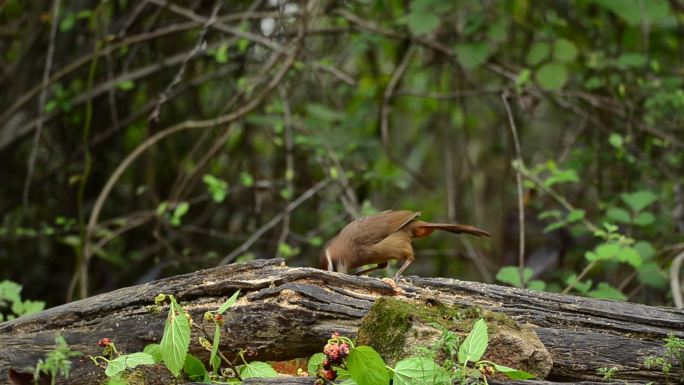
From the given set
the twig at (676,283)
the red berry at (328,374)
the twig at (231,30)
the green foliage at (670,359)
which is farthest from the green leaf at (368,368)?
the twig at (231,30)

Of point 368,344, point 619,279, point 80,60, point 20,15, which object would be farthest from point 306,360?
point 20,15

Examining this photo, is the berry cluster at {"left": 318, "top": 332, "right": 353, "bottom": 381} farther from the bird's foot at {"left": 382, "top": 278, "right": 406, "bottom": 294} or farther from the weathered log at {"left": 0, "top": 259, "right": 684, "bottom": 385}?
the bird's foot at {"left": 382, "top": 278, "right": 406, "bottom": 294}

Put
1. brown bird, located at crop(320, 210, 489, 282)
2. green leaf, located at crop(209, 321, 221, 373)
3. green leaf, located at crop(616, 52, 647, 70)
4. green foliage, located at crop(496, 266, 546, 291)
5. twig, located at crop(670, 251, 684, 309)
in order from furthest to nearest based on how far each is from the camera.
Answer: green leaf, located at crop(616, 52, 647, 70) < twig, located at crop(670, 251, 684, 309) < green foliage, located at crop(496, 266, 546, 291) < brown bird, located at crop(320, 210, 489, 282) < green leaf, located at crop(209, 321, 221, 373)

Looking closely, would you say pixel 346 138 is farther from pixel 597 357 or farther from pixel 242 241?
pixel 597 357

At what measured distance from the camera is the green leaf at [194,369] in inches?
114

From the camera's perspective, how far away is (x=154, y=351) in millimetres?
2885

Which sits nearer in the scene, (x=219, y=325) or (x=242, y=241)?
(x=219, y=325)

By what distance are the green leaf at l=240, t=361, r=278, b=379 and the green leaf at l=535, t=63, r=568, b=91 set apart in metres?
3.46

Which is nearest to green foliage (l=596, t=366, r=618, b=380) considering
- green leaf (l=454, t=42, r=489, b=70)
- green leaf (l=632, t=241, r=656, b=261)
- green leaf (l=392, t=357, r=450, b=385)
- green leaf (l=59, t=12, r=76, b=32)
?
green leaf (l=392, t=357, r=450, b=385)

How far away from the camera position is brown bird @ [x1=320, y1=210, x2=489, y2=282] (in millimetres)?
4059

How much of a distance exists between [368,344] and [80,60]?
403 centimetres

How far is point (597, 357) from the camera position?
299 cm

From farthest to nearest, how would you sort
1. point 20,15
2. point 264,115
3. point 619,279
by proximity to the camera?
point 20,15 < point 264,115 < point 619,279

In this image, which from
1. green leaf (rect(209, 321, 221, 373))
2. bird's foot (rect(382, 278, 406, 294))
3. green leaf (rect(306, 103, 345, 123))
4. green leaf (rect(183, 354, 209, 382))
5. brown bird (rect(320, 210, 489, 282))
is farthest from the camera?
green leaf (rect(306, 103, 345, 123))
